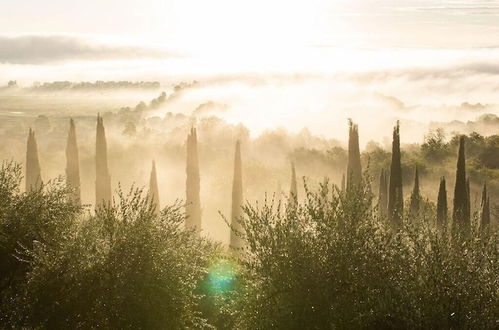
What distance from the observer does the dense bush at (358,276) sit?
20.4m

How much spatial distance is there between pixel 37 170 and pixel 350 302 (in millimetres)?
52205

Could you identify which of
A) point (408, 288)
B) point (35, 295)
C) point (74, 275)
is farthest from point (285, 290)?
point (35, 295)

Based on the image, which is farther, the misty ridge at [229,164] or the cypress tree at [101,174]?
the misty ridge at [229,164]

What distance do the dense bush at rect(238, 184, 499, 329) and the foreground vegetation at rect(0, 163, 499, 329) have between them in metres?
0.04

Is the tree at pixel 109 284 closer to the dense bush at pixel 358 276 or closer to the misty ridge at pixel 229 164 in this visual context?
the dense bush at pixel 358 276

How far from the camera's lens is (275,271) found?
22750 millimetres

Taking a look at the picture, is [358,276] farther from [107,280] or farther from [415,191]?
[415,191]

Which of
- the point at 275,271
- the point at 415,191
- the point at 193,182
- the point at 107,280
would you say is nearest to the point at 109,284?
the point at 107,280

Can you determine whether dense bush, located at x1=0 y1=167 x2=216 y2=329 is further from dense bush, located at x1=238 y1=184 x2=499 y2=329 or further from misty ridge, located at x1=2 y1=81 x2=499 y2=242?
misty ridge, located at x1=2 y1=81 x2=499 y2=242

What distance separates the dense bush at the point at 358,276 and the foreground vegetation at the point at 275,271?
0.13ft

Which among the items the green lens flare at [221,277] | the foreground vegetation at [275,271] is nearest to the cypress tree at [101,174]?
the green lens flare at [221,277]

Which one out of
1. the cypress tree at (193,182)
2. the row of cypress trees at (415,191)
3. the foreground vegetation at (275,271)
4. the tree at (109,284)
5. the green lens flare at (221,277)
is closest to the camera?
the foreground vegetation at (275,271)

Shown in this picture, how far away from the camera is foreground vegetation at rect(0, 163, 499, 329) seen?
2078 cm

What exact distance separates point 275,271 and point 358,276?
115 inches
